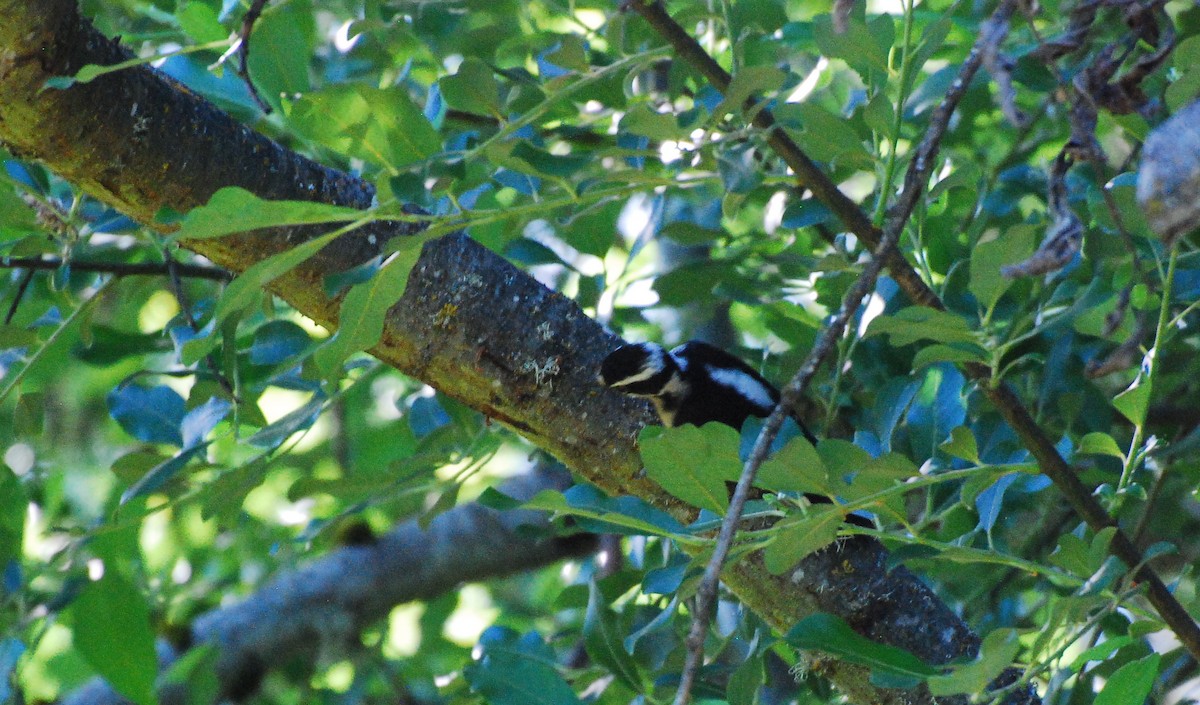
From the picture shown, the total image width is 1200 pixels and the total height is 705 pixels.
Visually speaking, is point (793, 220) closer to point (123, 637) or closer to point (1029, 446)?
point (1029, 446)

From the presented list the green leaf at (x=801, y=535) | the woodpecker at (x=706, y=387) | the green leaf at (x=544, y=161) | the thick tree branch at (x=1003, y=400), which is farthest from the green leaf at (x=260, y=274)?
the woodpecker at (x=706, y=387)

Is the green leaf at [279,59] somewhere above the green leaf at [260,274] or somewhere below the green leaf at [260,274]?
below

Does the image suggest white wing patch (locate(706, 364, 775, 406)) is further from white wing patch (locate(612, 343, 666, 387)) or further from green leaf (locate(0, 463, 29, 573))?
green leaf (locate(0, 463, 29, 573))

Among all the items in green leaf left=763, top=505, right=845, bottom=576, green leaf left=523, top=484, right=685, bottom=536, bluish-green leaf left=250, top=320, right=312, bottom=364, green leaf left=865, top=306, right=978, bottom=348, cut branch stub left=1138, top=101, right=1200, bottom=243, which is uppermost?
cut branch stub left=1138, top=101, right=1200, bottom=243

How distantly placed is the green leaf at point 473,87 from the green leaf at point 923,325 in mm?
713

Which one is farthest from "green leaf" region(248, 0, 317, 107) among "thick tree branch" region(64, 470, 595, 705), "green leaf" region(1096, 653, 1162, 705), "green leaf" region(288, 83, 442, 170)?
"thick tree branch" region(64, 470, 595, 705)

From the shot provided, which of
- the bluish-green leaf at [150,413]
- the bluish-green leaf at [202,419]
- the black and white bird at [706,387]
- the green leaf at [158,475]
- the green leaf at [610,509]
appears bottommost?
the black and white bird at [706,387]

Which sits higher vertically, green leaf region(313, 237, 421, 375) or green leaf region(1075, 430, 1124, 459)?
green leaf region(313, 237, 421, 375)

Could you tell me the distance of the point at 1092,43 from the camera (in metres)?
2.91

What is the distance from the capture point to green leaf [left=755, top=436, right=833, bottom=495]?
1601mm

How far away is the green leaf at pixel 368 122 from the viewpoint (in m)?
1.87

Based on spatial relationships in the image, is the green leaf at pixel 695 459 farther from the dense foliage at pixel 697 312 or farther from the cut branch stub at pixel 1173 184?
the cut branch stub at pixel 1173 184

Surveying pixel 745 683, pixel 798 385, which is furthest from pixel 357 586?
pixel 798 385

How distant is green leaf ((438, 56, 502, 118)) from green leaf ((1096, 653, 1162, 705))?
123cm
